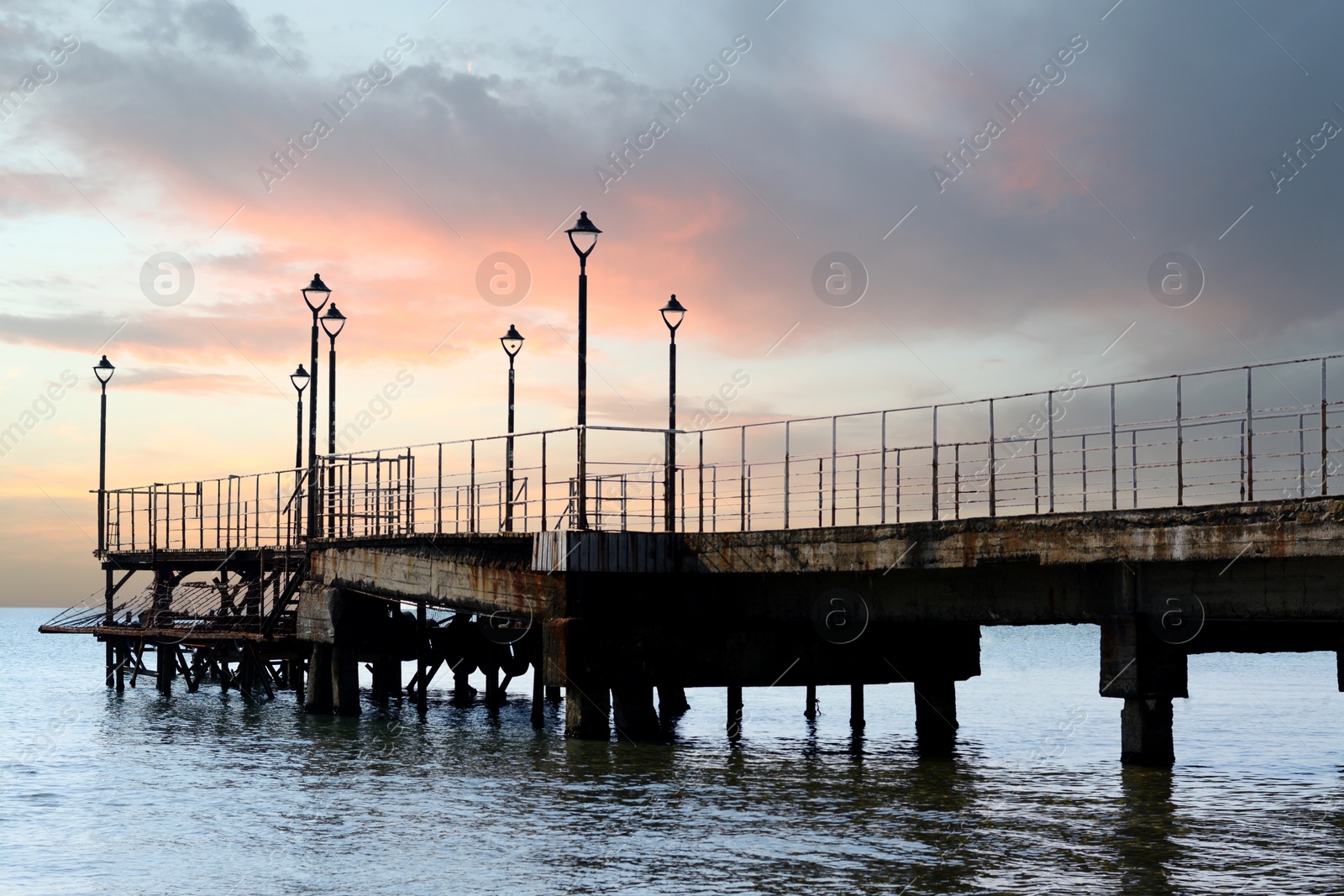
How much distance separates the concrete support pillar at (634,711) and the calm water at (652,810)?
46cm

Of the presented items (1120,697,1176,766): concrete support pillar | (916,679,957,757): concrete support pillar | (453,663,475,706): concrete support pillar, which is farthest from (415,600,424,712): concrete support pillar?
(1120,697,1176,766): concrete support pillar

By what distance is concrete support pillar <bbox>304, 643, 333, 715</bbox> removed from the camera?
37.8 metres

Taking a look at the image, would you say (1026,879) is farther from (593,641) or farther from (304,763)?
(304,763)

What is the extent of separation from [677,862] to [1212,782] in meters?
11.9

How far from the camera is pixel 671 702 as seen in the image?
133 ft

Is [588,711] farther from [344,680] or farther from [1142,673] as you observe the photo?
[344,680]

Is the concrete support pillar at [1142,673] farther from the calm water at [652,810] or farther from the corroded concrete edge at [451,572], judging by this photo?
the corroded concrete edge at [451,572]

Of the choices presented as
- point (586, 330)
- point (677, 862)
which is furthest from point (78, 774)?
point (677, 862)

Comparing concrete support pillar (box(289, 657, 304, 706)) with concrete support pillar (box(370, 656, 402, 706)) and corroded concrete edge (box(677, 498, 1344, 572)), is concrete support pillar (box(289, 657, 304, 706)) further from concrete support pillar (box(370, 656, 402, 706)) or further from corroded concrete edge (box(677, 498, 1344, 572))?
corroded concrete edge (box(677, 498, 1344, 572))

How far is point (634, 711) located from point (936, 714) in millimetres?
7723

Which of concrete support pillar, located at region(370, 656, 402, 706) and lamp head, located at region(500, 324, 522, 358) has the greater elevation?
lamp head, located at region(500, 324, 522, 358)

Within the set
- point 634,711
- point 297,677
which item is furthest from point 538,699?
point 297,677

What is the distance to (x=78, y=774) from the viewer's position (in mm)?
28672

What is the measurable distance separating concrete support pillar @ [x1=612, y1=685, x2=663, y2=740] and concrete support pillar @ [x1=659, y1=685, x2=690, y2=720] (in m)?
6.31
